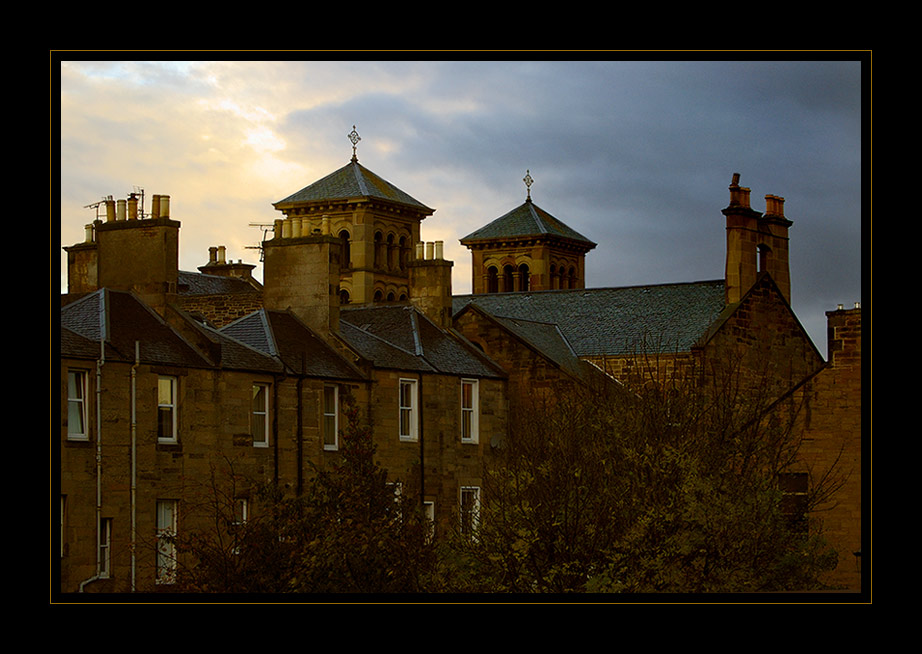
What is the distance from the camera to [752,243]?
55.1 m

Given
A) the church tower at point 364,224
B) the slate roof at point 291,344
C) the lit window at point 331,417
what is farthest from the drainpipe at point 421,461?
the church tower at point 364,224

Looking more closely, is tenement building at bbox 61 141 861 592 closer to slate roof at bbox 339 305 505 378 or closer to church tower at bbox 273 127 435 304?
slate roof at bbox 339 305 505 378

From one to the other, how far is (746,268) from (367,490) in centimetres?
3260

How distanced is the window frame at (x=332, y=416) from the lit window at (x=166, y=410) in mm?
4976

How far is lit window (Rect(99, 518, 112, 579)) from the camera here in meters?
32.4

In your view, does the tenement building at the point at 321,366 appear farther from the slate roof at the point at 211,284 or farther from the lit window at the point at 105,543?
the slate roof at the point at 211,284

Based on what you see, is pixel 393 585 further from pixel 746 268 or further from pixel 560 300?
pixel 560 300

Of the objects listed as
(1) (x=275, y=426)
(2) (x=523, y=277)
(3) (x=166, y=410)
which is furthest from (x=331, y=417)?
(2) (x=523, y=277)

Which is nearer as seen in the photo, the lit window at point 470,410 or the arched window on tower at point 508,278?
the lit window at point 470,410

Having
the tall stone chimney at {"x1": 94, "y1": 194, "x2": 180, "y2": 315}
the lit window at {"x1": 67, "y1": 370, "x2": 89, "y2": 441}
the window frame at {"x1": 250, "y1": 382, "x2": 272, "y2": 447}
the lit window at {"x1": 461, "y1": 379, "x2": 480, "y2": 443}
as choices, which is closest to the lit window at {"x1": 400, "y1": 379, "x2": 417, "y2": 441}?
the lit window at {"x1": 461, "y1": 379, "x2": 480, "y2": 443}

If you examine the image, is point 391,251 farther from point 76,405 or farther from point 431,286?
point 76,405

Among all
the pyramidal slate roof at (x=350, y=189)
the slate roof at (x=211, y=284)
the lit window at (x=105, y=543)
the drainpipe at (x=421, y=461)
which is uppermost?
the pyramidal slate roof at (x=350, y=189)

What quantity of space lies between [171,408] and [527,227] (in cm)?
8023

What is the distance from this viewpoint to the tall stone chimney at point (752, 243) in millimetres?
53969
